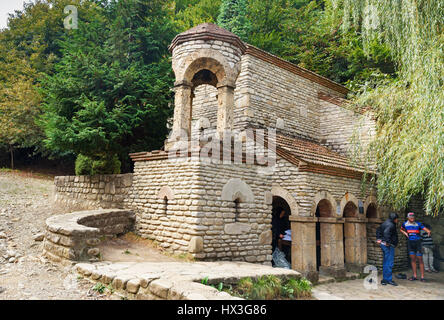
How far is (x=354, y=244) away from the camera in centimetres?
926

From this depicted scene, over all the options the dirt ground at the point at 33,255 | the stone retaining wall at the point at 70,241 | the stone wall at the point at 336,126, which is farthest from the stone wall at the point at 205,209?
the stone wall at the point at 336,126

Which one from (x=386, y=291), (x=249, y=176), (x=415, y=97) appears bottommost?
(x=386, y=291)

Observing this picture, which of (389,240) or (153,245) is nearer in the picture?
(153,245)

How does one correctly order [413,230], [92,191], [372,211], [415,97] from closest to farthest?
[415,97] < [413,230] < [92,191] < [372,211]

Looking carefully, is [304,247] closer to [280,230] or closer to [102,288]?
[280,230]

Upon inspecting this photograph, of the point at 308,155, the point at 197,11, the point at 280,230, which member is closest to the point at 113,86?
the point at 308,155

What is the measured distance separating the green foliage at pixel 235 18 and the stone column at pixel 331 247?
37.7ft

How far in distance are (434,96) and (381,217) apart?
17.7 feet

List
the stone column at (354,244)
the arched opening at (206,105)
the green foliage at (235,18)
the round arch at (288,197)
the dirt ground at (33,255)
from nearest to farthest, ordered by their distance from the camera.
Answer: the dirt ground at (33,255)
the round arch at (288,197)
the stone column at (354,244)
the arched opening at (206,105)
the green foliage at (235,18)

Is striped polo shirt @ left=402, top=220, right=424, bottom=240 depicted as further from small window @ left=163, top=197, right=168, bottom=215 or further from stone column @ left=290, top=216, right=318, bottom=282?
small window @ left=163, top=197, right=168, bottom=215

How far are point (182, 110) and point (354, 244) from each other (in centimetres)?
644

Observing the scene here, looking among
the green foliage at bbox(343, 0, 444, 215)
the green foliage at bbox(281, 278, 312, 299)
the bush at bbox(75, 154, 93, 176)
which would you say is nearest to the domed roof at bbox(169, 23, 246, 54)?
the green foliage at bbox(343, 0, 444, 215)

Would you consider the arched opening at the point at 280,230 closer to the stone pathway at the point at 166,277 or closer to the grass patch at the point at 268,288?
the grass patch at the point at 268,288

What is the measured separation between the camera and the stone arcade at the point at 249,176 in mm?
5984
